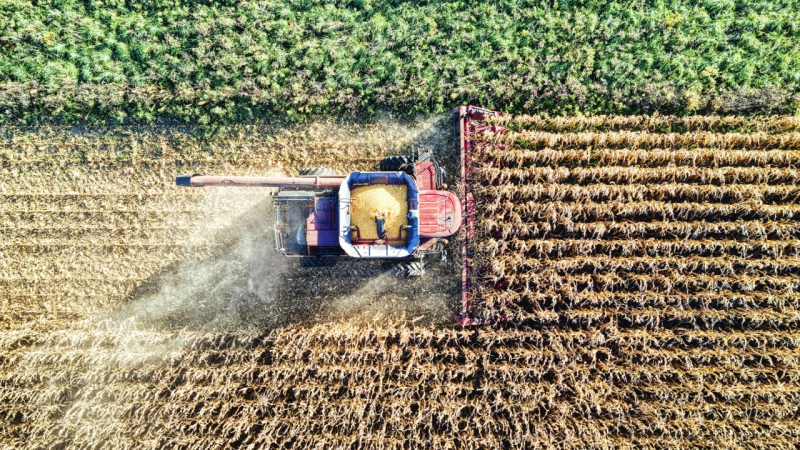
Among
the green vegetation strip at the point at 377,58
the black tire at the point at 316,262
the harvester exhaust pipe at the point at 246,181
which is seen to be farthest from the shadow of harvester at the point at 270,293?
the green vegetation strip at the point at 377,58

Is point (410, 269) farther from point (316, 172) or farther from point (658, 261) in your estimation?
point (658, 261)

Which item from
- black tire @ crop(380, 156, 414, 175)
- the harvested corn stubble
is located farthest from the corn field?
the harvested corn stubble

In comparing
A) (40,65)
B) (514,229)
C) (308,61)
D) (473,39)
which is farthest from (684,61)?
(40,65)

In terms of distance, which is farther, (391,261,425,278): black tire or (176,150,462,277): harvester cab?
(391,261,425,278): black tire

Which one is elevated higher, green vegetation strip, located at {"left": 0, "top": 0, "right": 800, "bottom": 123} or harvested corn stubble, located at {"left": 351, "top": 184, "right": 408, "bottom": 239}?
green vegetation strip, located at {"left": 0, "top": 0, "right": 800, "bottom": 123}

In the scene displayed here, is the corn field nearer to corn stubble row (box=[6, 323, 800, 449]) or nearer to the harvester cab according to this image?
corn stubble row (box=[6, 323, 800, 449])

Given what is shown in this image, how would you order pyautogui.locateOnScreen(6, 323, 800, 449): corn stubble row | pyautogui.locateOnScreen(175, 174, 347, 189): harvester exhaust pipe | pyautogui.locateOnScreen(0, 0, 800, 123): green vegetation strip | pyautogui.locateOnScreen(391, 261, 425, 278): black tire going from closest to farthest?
pyautogui.locateOnScreen(175, 174, 347, 189): harvester exhaust pipe, pyautogui.locateOnScreen(6, 323, 800, 449): corn stubble row, pyautogui.locateOnScreen(391, 261, 425, 278): black tire, pyautogui.locateOnScreen(0, 0, 800, 123): green vegetation strip

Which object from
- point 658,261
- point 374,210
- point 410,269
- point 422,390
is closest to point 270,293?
point 410,269

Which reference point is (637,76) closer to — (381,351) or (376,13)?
(376,13)
